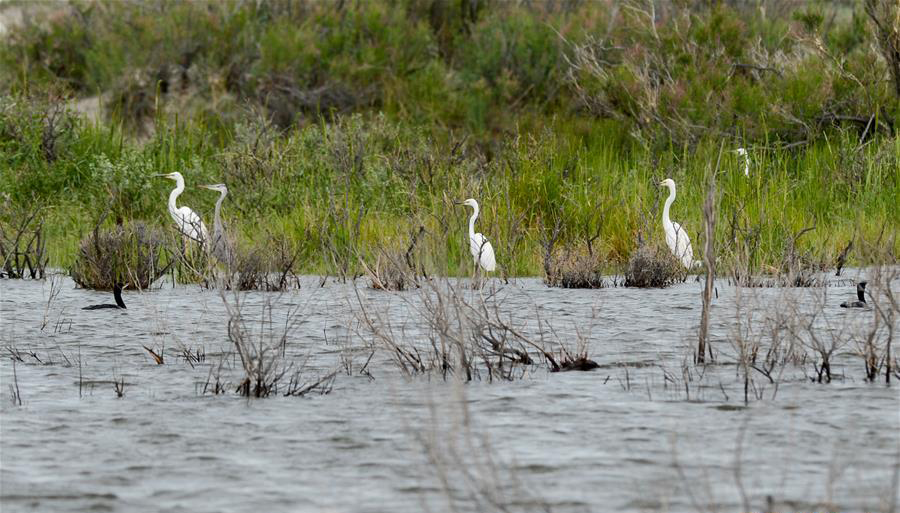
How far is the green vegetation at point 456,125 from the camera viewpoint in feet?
40.7

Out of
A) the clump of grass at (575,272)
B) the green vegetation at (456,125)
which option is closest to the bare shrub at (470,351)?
the green vegetation at (456,125)

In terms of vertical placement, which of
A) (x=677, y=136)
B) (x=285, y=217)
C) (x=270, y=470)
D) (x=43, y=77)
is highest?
(x=43, y=77)

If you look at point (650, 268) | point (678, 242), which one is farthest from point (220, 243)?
point (678, 242)

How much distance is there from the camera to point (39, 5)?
28.0 metres

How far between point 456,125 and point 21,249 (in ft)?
27.1

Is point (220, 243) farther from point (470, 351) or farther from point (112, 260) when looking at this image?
point (470, 351)

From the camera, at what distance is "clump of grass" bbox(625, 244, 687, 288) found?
1049 cm

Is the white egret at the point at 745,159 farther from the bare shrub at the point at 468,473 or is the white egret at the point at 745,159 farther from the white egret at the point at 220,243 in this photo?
the bare shrub at the point at 468,473

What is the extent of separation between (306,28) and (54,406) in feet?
56.2

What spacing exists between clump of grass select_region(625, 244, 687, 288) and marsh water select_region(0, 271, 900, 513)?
2.82 metres

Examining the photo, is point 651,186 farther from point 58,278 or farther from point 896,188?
point 58,278

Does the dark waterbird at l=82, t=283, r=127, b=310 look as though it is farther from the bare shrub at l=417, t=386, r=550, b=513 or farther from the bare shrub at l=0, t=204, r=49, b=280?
the bare shrub at l=417, t=386, r=550, b=513

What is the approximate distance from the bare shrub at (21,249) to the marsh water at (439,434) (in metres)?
3.85

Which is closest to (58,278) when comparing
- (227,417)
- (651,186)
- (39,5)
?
(651,186)
